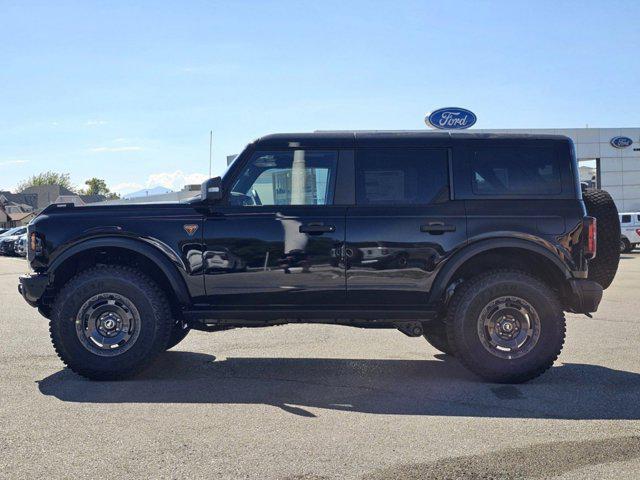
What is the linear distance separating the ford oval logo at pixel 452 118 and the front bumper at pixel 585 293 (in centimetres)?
2500

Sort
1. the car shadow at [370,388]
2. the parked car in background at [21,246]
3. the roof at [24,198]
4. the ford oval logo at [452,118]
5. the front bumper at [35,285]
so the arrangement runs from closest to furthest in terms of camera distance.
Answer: the car shadow at [370,388], the front bumper at [35,285], the ford oval logo at [452,118], the parked car in background at [21,246], the roof at [24,198]

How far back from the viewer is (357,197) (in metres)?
5.89

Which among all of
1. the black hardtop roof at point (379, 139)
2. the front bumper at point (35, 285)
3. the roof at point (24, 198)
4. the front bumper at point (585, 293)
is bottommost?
the front bumper at point (585, 293)

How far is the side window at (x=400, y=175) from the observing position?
591cm

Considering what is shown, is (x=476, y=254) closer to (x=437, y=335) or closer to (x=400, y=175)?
(x=400, y=175)

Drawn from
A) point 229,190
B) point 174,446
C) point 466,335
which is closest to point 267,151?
point 229,190

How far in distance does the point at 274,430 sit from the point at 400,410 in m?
1.03

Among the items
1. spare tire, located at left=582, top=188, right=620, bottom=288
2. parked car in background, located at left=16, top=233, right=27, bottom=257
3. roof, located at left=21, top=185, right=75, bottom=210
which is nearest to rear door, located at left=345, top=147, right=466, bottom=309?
spare tire, located at left=582, top=188, right=620, bottom=288

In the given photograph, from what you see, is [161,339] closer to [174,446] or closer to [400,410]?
[174,446]

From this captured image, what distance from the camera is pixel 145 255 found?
227 inches

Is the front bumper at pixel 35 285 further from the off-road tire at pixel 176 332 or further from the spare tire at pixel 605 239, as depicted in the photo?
the spare tire at pixel 605 239

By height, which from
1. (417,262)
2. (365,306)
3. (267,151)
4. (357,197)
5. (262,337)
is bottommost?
(262,337)

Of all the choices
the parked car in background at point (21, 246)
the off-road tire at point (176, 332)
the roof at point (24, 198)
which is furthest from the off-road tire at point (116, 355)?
the roof at point (24, 198)

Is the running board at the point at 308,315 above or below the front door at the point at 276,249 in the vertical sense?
below
